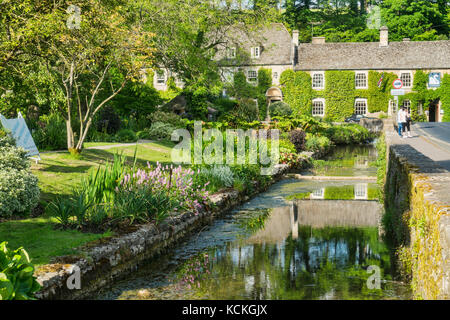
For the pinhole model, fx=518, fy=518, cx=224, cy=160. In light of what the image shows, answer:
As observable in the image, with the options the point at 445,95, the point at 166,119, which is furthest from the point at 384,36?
the point at 166,119

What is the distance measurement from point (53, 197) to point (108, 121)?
15290 mm

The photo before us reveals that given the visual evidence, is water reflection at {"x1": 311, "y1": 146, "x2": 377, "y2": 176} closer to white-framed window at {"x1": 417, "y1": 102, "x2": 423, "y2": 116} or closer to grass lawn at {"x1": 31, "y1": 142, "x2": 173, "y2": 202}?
grass lawn at {"x1": 31, "y1": 142, "x2": 173, "y2": 202}

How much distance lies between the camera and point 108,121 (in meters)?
24.8

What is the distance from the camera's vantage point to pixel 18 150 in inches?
368

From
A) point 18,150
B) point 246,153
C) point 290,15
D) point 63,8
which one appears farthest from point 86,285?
point 290,15

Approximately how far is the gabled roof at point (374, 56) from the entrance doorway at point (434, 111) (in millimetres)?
3684

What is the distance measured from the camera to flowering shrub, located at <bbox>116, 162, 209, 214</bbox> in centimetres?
931

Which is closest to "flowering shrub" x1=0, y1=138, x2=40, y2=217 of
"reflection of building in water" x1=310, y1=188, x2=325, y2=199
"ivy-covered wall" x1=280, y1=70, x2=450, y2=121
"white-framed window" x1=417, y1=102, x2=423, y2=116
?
"reflection of building in water" x1=310, y1=188, x2=325, y2=199

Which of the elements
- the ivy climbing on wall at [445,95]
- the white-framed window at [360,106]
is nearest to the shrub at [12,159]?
the white-framed window at [360,106]

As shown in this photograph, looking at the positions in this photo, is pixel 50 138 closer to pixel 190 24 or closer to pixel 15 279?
pixel 190 24

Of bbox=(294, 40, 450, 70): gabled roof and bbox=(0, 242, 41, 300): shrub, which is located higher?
bbox=(294, 40, 450, 70): gabled roof

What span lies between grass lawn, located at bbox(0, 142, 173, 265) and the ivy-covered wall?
34.1 meters

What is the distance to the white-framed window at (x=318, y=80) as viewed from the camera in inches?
2015
